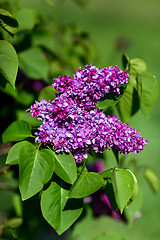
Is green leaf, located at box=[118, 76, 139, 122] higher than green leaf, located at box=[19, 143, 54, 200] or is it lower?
higher

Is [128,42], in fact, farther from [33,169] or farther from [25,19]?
[33,169]

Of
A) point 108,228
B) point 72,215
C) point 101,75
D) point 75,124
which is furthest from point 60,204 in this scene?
point 108,228

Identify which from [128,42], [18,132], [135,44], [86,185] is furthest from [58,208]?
[135,44]

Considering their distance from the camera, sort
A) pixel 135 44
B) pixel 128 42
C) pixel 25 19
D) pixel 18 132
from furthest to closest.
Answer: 1. pixel 135 44
2. pixel 128 42
3. pixel 25 19
4. pixel 18 132

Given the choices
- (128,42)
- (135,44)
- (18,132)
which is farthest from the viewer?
(135,44)

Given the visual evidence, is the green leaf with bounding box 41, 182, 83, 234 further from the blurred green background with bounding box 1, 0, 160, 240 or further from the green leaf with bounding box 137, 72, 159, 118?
the blurred green background with bounding box 1, 0, 160, 240

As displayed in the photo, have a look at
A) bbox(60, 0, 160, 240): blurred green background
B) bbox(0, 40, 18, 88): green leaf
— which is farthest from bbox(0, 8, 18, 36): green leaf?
bbox(60, 0, 160, 240): blurred green background
